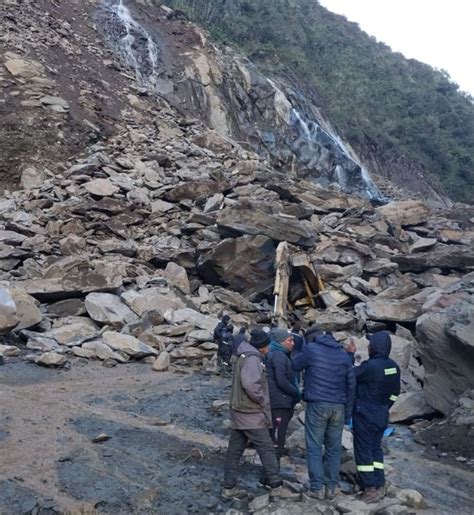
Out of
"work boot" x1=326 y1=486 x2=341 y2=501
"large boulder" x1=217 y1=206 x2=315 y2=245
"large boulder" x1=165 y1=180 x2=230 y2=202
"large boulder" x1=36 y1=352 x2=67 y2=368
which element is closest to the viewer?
"work boot" x1=326 y1=486 x2=341 y2=501

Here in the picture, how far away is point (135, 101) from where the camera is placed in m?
21.6

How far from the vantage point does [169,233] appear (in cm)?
1395

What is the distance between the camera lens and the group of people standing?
420cm

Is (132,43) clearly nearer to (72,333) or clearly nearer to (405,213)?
(405,213)

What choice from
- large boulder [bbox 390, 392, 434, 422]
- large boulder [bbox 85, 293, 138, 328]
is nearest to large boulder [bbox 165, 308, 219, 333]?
large boulder [bbox 85, 293, 138, 328]

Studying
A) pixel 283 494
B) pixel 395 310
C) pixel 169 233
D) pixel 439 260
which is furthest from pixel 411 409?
pixel 169 233

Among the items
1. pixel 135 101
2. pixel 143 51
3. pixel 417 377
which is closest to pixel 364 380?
pixel 417 377

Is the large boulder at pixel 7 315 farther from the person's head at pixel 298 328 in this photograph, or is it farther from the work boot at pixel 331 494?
the work boot at pixel 331 494

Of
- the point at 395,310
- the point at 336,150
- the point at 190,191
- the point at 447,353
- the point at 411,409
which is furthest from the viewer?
the point at 336,150

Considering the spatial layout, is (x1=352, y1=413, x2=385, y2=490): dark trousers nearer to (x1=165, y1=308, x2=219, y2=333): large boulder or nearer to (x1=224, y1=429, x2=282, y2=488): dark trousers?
(x1=224, y1=429, x2=282, y2=488): dark trousers

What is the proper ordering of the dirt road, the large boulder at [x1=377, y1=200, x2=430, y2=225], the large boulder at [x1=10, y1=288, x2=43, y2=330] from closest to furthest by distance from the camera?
the dirt road < the large boulder at [x1=10, y1=288, x2=43, y2=330] < the large boulder at [x1=377, y1=200, x2=430, y2=225]

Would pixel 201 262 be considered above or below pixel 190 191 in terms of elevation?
below

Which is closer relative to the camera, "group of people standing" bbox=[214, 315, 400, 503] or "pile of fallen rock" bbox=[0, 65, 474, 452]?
"group of people standing" bbox=[214, 315, 400, 503]

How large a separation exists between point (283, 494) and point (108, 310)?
6.00 m
